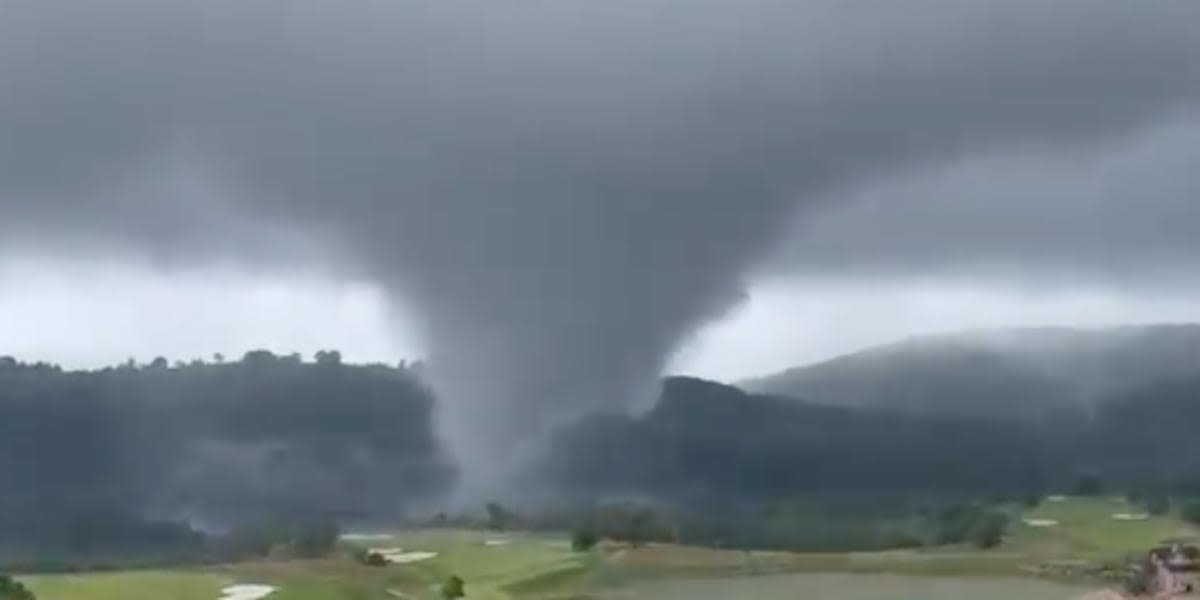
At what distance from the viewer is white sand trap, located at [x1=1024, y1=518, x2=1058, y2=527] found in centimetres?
11850

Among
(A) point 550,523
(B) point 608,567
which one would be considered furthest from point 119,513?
(B) point 608,567

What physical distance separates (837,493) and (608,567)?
117 m

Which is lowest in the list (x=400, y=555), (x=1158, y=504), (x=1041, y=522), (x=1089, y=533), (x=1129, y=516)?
(x=400, y=555)

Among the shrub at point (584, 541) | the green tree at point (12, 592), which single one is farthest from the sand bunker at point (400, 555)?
the green tree at point (12, 592)

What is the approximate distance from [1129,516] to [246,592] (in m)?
77.5

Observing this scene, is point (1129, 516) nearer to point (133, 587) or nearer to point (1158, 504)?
point (1158, 504)

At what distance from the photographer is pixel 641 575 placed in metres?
81.5

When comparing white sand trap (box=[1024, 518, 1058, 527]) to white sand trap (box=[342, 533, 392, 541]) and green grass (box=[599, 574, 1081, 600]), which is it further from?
white sand trap (box=[342, 533, 392, 541])

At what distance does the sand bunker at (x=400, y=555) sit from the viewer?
286 ft

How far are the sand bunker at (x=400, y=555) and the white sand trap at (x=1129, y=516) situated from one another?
172 ft

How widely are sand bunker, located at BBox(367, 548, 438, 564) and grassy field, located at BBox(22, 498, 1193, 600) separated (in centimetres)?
100

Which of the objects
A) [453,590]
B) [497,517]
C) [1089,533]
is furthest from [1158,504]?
[453,590]

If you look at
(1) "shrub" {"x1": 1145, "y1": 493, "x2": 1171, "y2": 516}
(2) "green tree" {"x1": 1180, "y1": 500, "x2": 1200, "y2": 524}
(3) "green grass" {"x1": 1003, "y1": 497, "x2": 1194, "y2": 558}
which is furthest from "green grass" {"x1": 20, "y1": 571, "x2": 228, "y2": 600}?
(1) "shrub" {"x1": 1145, "y1": 493, "x2": 1171, "y2": 516}

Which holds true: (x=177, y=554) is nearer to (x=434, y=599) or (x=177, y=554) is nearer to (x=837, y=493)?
(x=434, y=599)
